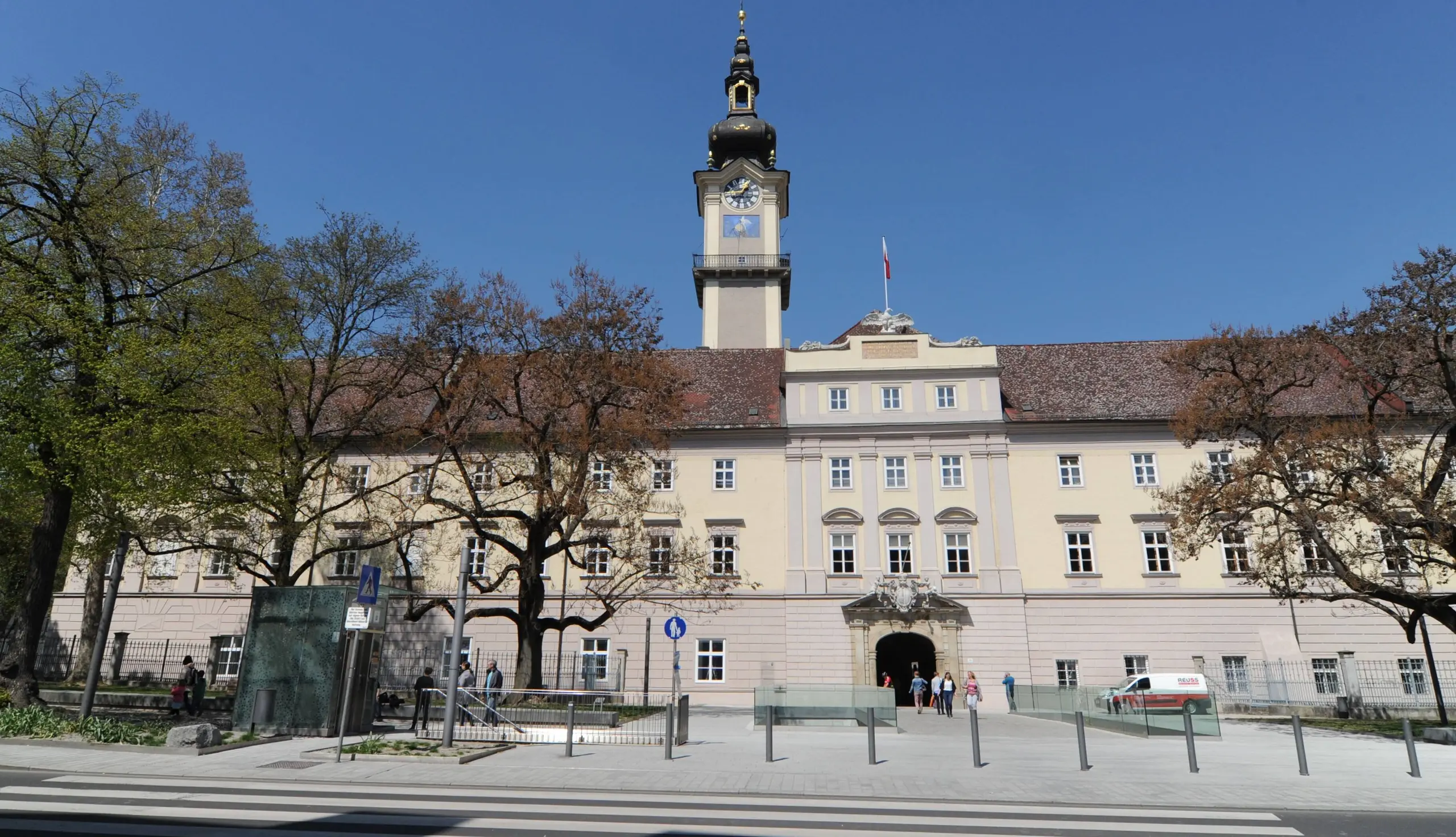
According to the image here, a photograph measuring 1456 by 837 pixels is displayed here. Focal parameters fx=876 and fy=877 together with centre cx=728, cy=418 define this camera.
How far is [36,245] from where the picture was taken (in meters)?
19.5

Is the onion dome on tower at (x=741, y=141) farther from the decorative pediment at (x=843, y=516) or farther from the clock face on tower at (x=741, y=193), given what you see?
the decorative pediment at (x=843, y=516)

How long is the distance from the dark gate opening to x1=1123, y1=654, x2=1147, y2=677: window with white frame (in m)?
7.18

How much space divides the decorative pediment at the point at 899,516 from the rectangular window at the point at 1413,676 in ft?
59.7

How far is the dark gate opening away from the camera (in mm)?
35188

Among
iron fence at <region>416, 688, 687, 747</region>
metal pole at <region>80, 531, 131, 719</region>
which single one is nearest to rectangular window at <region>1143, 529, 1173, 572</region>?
iron fence at <region>416, 688, 687, 747</region>

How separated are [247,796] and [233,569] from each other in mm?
31252

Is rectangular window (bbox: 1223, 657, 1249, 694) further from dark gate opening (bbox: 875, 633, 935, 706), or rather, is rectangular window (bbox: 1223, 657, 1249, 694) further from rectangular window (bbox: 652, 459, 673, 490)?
rectangular window (bbox: 652, 459, 673, 490)

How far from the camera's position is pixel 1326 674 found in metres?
32.5

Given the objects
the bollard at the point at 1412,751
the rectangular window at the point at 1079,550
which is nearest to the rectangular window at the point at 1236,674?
the rectangular window at the point at 1079,550

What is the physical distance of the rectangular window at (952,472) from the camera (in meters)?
36.1

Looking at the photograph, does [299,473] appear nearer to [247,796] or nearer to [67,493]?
[67,493]

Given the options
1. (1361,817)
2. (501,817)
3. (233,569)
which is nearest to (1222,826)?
(1361,817)

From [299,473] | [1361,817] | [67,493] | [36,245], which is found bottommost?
[1361,817]

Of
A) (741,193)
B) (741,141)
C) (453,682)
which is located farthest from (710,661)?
(741,141)
